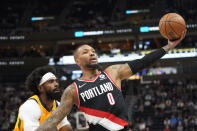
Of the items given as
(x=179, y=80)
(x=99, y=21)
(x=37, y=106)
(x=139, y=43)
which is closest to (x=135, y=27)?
(x=139, y=43)

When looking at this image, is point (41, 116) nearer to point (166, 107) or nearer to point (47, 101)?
point (47, 101)

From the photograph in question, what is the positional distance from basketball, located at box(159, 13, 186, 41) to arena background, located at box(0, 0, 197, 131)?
1324cm

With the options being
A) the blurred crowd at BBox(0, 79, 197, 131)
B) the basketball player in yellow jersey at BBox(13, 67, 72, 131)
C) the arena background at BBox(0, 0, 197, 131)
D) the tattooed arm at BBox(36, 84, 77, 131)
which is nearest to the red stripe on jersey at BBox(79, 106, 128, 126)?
the tattooed arm at BBox(36, 84, 77, 131)

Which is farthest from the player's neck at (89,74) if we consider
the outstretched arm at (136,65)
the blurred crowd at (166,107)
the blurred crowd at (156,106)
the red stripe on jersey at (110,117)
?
the blurred crowd at (166,107)

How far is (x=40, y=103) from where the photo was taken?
12.2 ft

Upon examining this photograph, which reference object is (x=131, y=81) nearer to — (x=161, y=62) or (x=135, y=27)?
(x=161, y=62)

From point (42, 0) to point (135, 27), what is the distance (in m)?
12.8

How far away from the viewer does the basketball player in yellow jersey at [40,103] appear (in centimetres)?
341

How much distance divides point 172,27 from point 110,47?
24756 mm

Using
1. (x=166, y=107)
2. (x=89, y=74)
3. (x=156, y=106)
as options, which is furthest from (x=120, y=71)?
(x=156, y=106)

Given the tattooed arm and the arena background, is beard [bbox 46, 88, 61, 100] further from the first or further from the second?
the arena background

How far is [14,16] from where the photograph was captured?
94.8 ft

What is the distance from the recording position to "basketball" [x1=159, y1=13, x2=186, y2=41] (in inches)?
125

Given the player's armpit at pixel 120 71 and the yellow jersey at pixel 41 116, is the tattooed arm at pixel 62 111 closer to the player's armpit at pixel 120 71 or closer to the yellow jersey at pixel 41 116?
the player's armpit at pixel 120 71
